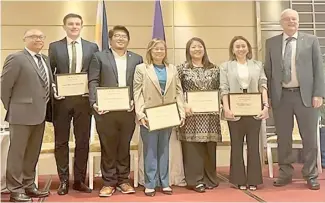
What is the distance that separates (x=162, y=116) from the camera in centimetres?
315

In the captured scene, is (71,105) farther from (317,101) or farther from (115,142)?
(317,101)

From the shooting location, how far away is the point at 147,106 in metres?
3.20

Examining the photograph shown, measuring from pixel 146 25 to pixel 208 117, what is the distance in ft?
8.41

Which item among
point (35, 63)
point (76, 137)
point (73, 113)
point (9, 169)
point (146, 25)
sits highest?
point (146, 25)

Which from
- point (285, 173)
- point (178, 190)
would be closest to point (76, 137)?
point (178, 190)

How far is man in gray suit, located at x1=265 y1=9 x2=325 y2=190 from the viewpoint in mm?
3385

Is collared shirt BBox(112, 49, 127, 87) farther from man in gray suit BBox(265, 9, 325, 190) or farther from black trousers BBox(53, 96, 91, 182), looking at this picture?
man in gray suit BBox(265, 9, 325, 190)

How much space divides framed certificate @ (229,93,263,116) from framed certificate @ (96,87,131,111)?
0.89m

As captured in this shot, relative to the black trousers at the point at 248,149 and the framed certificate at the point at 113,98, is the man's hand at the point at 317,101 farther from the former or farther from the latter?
the framed certificate at the point at 113,98

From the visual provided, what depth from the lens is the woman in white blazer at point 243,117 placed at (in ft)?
10.9

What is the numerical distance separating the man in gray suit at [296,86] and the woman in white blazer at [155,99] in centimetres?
90

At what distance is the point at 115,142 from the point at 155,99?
0.48 meters

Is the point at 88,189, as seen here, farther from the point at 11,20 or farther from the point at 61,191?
the point at 11,20

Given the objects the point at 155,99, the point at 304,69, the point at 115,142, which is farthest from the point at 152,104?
the point at 304,69
